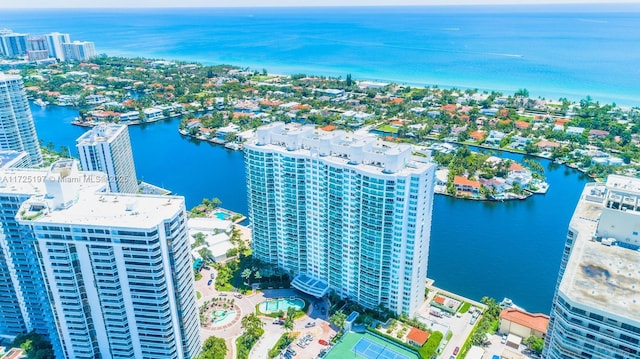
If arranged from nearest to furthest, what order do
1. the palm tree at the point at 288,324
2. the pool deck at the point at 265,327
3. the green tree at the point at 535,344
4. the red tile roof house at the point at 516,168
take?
the green tree at the point at 535,344, the pool deck at the point at 265,327, the palm tree at the point at 288,324, the red tile roof house at the point at 516,168

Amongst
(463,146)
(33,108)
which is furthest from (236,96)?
(463,146)

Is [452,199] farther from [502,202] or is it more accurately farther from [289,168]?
[289,168]

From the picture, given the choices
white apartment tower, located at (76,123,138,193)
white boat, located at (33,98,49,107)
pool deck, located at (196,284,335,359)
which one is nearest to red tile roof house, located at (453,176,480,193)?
pool deck, located at (196,284,335,359)

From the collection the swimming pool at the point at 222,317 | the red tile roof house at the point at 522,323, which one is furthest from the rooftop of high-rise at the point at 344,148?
the swimming pool at the point at 222,317

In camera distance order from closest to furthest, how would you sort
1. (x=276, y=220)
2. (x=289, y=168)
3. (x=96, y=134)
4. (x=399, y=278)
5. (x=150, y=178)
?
(x=399, y=278) → (x=289, y=168) → (x=276, y=220) → (x=96, y=134) → (x=150, y=178)

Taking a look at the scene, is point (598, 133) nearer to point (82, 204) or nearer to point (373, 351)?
point (373, 351)

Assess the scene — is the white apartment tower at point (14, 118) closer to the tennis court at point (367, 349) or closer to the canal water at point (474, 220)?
the canal water at point (474, 220)
